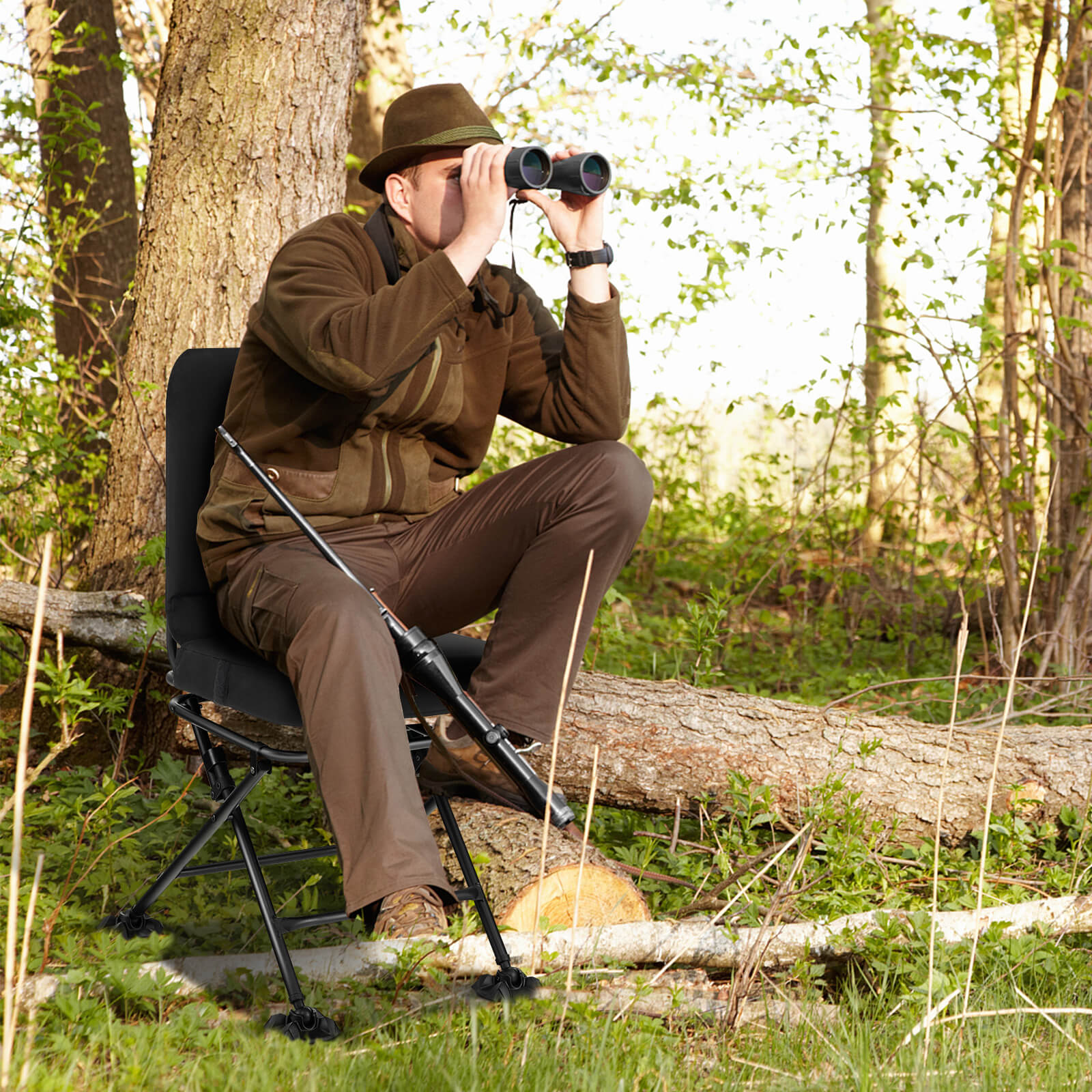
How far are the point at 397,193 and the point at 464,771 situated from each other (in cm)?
121

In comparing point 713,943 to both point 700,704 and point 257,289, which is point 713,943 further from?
point 257,289

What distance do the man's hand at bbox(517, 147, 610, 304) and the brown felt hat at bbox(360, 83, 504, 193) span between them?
0.53ft

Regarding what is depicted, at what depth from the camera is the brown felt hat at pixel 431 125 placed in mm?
2279

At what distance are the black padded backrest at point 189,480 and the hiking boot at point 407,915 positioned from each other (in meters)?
0.70

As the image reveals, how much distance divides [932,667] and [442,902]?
3.54m

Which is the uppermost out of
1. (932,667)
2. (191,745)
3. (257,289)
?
(257,289)

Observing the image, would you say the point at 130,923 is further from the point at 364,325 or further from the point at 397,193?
the point at 397,193

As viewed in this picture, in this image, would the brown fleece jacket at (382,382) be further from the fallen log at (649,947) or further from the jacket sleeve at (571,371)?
the fallen log at (649,947)

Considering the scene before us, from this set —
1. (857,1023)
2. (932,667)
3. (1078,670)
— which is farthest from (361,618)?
(932,667)

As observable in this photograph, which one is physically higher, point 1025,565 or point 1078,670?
point 1025,565

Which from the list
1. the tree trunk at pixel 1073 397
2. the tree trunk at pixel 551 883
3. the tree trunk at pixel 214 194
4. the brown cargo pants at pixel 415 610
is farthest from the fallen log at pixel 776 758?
the tree trunk at pixel 1073 397

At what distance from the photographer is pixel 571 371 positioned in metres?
2.44

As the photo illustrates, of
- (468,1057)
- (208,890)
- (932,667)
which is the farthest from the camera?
(932,667)

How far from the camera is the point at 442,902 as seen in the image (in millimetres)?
1923
